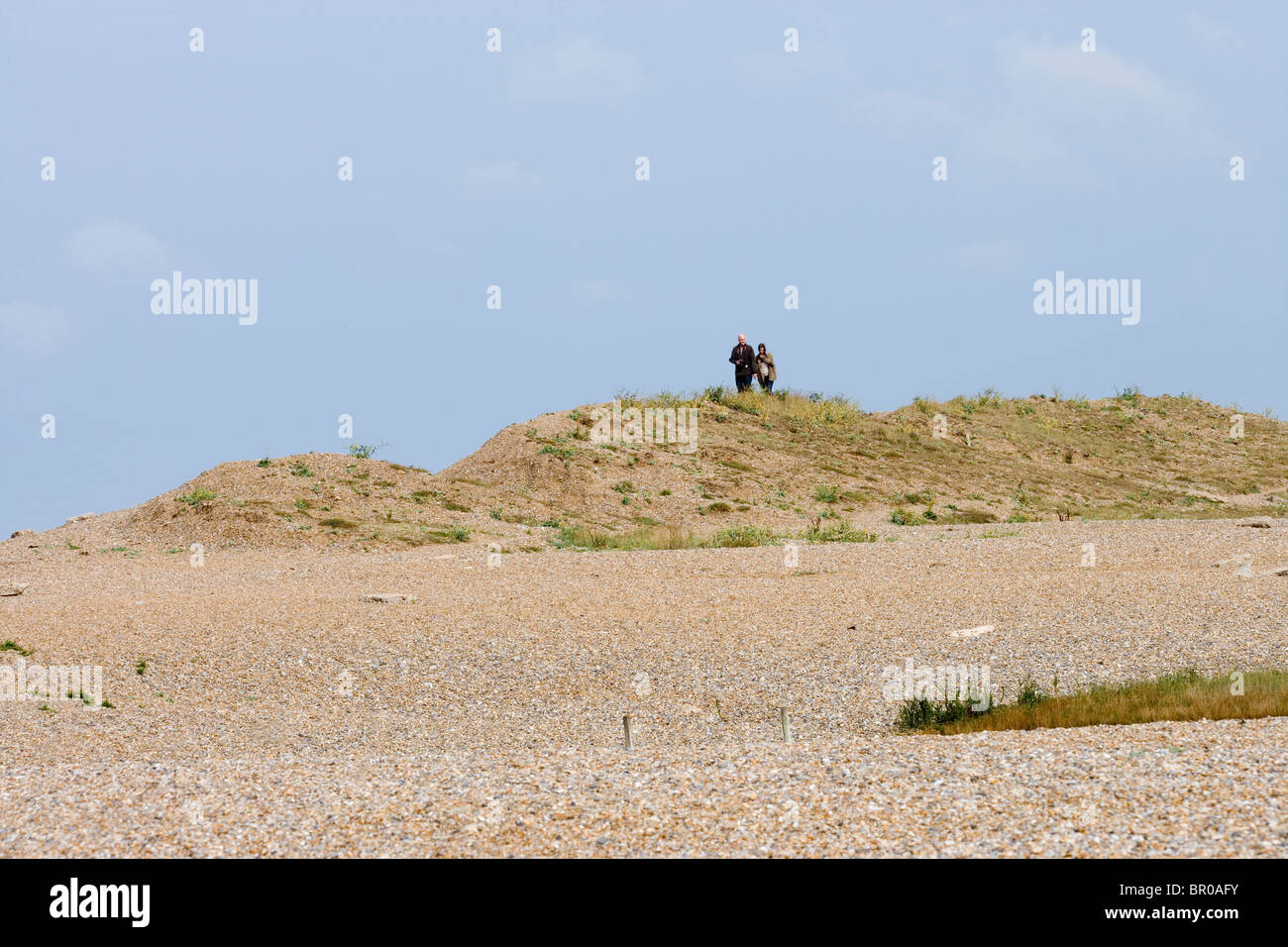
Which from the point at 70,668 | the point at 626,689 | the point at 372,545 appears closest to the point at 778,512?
the point at 372,545

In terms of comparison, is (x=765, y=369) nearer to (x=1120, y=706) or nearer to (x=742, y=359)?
(x=742, y=359)

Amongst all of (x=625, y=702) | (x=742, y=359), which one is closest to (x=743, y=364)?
(x=742, y=359)

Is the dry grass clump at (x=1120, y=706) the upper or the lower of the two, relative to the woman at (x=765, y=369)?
lower

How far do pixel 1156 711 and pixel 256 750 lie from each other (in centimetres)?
672

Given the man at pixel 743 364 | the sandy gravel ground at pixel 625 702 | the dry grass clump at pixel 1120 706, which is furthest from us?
the man at pixel 743 364

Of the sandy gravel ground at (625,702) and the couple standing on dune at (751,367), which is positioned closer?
the sandy gravel ground at (625,702)

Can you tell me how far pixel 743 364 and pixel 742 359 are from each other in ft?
0.58

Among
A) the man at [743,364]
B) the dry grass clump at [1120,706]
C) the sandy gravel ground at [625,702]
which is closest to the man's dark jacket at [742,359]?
the man at [743,364]

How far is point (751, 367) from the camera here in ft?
105

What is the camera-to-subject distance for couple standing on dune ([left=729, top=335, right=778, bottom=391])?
31.6 meters

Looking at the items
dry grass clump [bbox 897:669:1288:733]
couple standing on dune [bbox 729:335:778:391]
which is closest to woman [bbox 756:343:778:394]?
couple standing on dune [bbox 729:335:778:391]

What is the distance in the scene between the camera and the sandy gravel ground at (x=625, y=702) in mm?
5863

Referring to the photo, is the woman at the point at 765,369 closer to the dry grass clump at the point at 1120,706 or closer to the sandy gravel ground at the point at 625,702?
the sandy gravel ground at the point at 625,702

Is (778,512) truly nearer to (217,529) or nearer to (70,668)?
(217,529)
